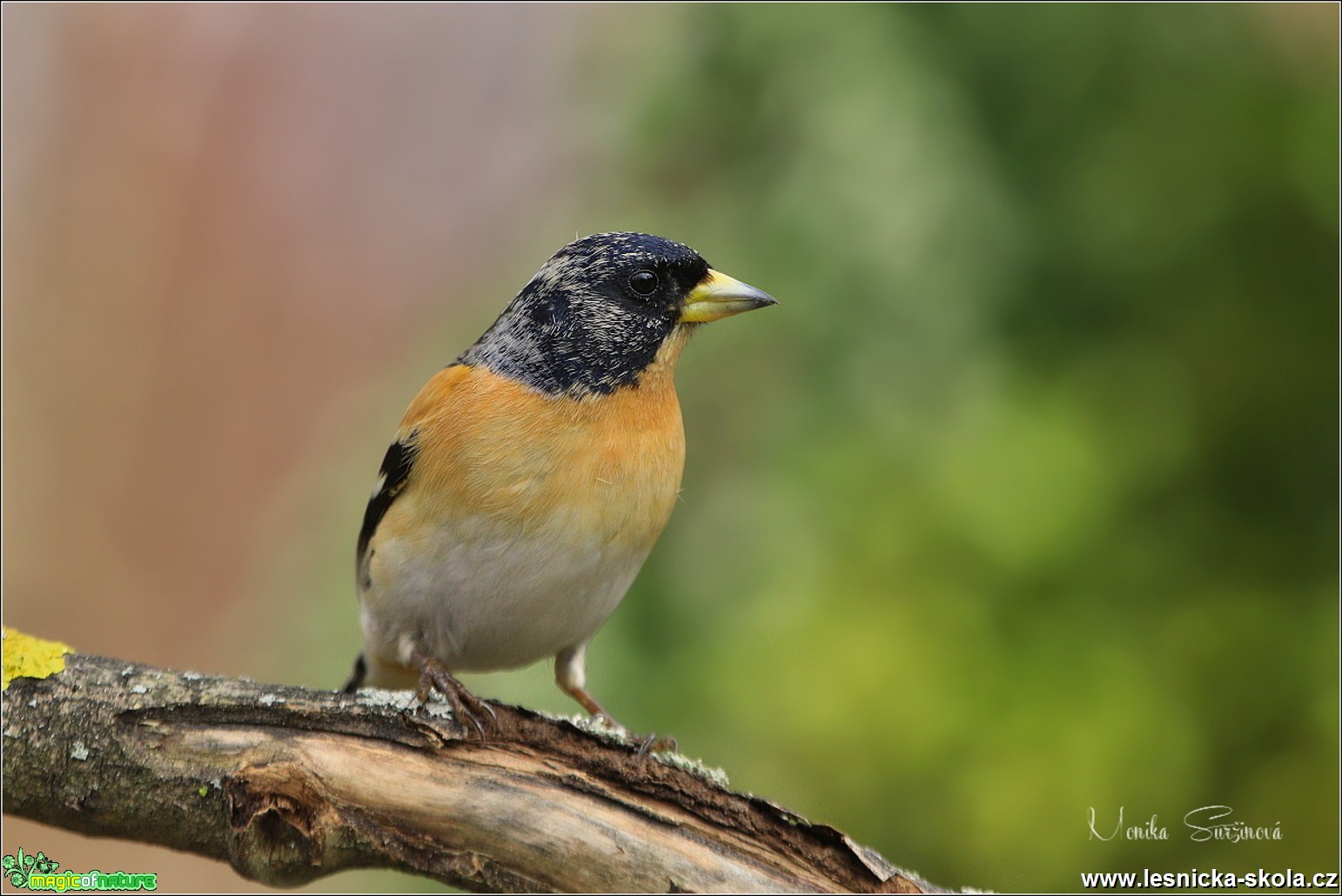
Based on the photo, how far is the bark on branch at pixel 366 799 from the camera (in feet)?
8.82

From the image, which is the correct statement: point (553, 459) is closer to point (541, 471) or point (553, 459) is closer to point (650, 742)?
point (541, 471)

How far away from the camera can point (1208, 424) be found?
170 inches

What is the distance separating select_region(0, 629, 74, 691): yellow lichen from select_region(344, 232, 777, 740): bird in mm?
862

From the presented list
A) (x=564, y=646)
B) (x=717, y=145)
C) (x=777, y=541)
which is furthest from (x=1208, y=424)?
(x=564, y=646)

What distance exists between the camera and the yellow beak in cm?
338

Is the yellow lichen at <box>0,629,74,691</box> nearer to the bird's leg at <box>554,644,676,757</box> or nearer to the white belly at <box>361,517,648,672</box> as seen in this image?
the white belly at <box>361,517,648,672</box>

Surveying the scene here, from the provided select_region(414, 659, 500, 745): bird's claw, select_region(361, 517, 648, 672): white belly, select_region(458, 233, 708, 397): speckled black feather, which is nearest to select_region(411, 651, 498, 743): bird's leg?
select_region(414, 659, 500, 745): bird's claw

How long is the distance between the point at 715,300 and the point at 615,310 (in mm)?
291

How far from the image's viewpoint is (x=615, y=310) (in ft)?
11.3

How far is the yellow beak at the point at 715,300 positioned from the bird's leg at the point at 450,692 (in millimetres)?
1204

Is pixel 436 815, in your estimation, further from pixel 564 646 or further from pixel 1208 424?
pixel 1208 424

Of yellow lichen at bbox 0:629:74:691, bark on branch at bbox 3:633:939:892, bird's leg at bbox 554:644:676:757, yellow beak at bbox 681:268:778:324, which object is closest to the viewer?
bark on branch at bbox 3:633:939:892

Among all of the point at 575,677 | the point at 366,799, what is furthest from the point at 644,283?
the point at 366,799

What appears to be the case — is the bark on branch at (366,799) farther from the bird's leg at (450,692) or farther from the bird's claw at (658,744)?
the bird's claw at (658,744)
